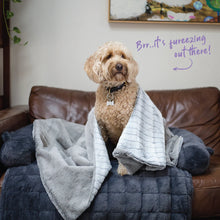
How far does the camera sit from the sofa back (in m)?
1.80

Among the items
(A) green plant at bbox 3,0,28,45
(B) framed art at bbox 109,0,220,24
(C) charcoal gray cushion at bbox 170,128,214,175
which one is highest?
(B) framed art at bbox 109,0,220,24

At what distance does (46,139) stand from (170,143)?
0.79m

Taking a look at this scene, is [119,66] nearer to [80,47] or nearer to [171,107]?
[171,107]

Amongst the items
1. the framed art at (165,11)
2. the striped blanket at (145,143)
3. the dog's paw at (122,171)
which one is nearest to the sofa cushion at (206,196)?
the striped blanket at (145,143)

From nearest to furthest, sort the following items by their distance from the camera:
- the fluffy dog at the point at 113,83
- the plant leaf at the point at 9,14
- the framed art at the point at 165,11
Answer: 1. the fluffy dog at the point at 113,83
2. the plant leaf at the point at 9,14
3. the framed art at the point at 165,11

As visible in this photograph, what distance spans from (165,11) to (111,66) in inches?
44.2

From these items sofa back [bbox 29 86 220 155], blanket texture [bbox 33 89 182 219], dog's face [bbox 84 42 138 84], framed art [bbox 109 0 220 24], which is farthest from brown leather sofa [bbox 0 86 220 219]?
framed art [bbox 109 0 220 24]

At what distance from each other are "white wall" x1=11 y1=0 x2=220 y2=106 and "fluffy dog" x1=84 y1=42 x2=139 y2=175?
83 centimetres

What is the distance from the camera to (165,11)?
2105 mm

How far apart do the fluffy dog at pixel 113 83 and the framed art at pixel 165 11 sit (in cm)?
83

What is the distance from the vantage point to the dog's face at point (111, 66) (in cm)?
133
